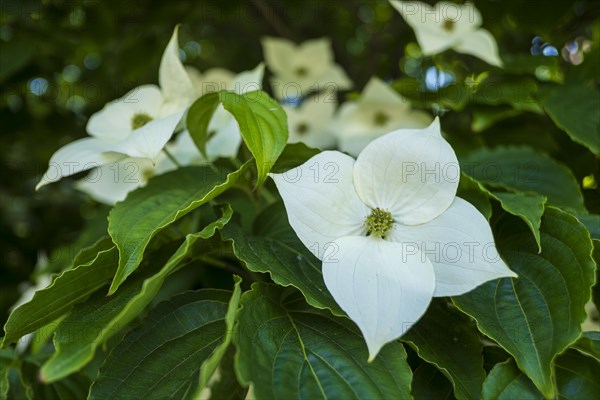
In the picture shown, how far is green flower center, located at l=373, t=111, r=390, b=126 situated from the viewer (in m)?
1.27

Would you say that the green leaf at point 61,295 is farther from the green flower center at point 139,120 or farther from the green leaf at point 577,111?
the green leaf at point 577,111

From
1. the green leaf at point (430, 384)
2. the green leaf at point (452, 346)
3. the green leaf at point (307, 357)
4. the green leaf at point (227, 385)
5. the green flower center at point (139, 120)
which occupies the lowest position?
the green leaf at point (227, 385)

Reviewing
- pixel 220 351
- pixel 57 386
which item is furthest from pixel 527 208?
pixel 57 386

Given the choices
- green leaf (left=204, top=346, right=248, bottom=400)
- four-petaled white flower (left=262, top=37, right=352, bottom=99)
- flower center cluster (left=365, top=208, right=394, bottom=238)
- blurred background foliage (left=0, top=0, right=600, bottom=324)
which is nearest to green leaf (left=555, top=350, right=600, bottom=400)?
flower center cluster (left=365, top=208, right=394, bottom=238)

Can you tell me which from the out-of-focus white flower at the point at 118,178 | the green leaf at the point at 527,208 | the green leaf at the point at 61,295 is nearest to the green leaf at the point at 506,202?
the green leaf at the point at 527,208

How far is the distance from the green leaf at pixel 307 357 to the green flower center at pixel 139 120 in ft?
1.15

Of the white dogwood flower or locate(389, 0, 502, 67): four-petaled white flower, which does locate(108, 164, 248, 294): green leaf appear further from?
locate(389, 0, 502, 67): four-petaled white flower

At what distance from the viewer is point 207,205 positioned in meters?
0.89

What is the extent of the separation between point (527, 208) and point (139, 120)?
1.80ft

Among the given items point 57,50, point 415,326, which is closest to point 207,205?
point 415,326

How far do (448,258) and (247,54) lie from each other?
1.57 metres

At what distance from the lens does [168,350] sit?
2.11ft

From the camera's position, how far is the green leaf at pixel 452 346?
617mm

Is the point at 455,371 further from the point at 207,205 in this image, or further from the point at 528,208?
the point at 207,205
